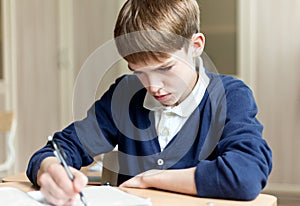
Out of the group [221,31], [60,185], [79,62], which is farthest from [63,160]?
[79,62]

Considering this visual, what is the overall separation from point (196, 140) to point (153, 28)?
0.25 meters

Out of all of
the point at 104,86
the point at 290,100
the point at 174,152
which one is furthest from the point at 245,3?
the point at 174,152

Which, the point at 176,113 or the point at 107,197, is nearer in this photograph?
the point at 107,197

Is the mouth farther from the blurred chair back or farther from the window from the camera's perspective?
the window

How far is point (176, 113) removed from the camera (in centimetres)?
126

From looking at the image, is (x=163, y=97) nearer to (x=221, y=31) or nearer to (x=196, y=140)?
(x=196, y=140)

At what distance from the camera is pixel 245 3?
3.56 m

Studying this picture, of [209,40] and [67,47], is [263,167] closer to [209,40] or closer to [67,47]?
[209,40]

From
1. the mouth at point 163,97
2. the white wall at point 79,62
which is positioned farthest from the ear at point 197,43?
the white wall at point 79,62

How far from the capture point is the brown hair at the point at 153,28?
3.83 ft

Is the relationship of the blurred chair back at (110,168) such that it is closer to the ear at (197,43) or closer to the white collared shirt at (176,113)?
the white collared shirt at (176,113)

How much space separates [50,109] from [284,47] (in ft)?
5.10

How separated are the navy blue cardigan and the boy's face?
88 millimetres

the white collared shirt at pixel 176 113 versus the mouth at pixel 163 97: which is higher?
the mouth at pixel 163 97
